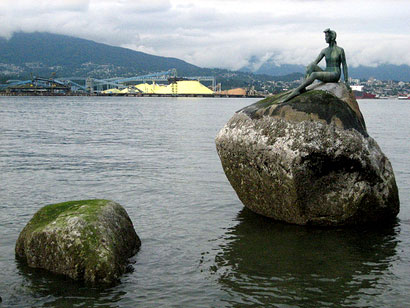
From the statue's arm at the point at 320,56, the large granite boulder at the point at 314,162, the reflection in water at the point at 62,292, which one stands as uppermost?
the statue's arm at the point at 320,56

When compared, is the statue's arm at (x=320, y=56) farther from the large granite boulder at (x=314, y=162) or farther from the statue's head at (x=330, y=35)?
the large granite boulder at (x=314, y=162)

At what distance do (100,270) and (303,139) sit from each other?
6011 millimetres

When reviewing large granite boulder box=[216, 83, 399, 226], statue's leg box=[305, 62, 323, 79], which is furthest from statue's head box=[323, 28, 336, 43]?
large granite boulder box=[216, 83, 399, 226]

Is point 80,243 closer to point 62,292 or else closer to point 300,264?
point 62,292

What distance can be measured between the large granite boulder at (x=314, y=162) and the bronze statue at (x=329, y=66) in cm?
57

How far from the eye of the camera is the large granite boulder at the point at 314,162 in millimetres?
12805

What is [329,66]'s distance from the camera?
598 inches

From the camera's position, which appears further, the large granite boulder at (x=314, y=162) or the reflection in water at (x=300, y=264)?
the large granite boulder at (x=314, y=162)

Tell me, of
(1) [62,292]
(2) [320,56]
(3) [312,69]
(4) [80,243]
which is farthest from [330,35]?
(1) [62,292]

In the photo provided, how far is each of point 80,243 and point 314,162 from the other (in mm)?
6128

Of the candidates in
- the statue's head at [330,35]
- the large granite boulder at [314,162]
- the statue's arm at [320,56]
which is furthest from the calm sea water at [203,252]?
the statue's head at [330,35]

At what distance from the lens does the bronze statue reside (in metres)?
14.6

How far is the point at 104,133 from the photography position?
4144 cm

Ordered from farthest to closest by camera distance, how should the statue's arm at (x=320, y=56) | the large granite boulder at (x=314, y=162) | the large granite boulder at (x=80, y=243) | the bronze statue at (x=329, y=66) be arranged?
the statue's arm at (x=320, y=56), the bronze statue at (x=329, y=66), the large granite boulder at (x=314, y=162), the large granite boulder at (x=80, y=243)
